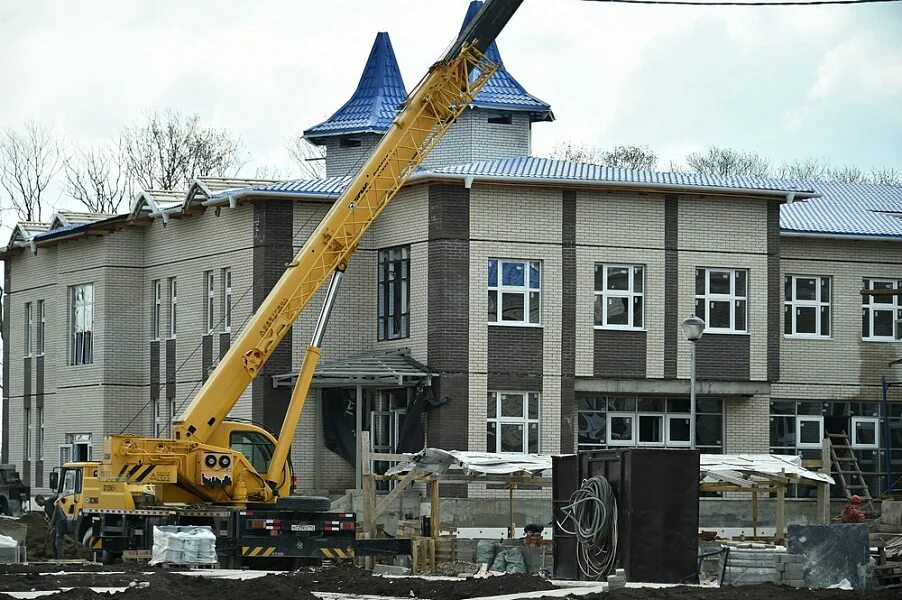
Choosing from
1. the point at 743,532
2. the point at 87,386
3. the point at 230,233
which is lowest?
the point at 743,532

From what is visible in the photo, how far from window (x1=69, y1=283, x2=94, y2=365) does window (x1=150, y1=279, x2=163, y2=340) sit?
1872 mm

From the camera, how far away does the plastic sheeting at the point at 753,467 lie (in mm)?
30781

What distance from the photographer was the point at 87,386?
44.1 meters

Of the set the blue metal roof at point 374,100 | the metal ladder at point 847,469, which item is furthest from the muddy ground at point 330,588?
the blue metal roof at point 374,100

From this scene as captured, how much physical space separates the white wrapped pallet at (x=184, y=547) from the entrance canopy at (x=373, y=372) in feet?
35.6

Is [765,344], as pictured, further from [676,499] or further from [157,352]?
[676,499]

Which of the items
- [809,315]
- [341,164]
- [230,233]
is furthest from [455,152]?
[809,315]

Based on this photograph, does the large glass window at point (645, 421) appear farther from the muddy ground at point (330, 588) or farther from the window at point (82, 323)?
the muddy ground at point (330, 588)

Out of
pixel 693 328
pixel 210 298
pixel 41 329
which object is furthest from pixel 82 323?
pixel 693 328

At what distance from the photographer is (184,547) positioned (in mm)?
25109

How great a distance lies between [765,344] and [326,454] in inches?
398

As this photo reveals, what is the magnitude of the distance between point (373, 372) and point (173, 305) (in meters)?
8.46

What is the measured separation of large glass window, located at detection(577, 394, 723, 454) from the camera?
124 ft

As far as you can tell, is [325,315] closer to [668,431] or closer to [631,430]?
[631,430]
